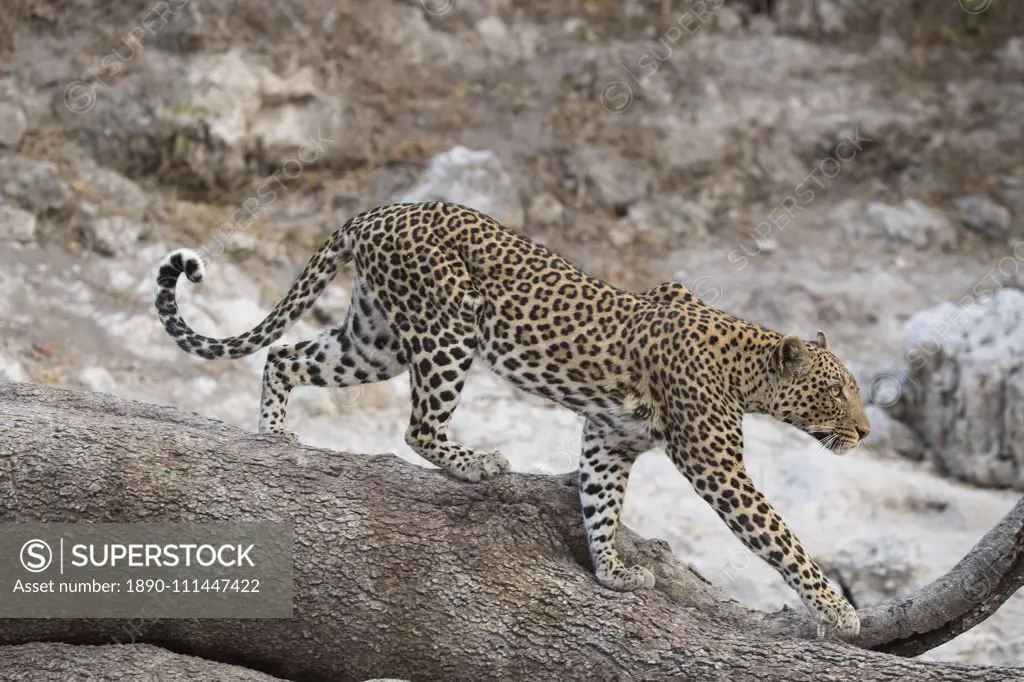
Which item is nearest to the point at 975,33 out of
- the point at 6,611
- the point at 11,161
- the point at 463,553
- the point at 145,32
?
the point at 145,32

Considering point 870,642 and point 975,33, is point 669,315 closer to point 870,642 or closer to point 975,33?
point 870,642

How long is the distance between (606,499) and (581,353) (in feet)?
2.44

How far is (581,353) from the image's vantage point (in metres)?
6.90

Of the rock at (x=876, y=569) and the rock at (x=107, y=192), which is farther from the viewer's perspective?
the rock at (x=107, y=192)

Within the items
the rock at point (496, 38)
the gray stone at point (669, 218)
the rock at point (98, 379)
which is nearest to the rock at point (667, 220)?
the gray stone at point (669, 218)

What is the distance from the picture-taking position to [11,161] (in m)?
12.4

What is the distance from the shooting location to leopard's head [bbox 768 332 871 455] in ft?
22.6

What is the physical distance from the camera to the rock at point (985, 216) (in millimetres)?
15070

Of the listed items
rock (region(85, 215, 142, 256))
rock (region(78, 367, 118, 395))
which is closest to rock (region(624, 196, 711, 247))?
rock (region(85, 215, 142, 256))

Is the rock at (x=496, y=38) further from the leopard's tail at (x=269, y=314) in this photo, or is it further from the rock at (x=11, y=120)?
the leopard's tail at (x=269, y=314)

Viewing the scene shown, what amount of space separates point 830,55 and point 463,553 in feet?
38.5

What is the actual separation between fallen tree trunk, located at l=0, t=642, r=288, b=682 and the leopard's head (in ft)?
9.40

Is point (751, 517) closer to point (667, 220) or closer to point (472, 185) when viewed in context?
point (472, 185)

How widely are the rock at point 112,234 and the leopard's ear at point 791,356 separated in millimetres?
7226
